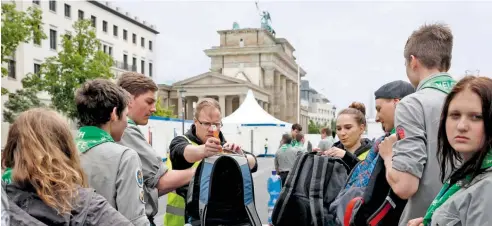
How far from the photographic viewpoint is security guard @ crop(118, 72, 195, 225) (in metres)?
3.04

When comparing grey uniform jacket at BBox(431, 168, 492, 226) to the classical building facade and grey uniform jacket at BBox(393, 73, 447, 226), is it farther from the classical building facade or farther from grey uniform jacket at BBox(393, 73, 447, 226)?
the classical building facade

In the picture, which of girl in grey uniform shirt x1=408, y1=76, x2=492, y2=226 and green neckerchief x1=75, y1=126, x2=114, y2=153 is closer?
girl in grey uniform shirt x1=408, y1=76, x2=492, y2=226

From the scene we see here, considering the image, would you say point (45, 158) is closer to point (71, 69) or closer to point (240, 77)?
point (71, 69)

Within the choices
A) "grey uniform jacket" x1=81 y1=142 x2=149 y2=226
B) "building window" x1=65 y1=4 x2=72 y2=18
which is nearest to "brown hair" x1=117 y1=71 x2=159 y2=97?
"grey uniform jacket" x1=81 y1=142 x2=149 y2=226

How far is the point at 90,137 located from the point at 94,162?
0.54ft

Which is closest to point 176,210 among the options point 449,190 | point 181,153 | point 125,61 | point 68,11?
point 181,153

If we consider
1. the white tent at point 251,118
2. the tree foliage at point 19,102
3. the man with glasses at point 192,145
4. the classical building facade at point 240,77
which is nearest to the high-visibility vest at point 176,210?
the man with glasses at point 192,145

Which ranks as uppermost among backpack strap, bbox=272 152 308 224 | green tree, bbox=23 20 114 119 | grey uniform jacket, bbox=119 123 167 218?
green tree, bbox=23 20 114 119

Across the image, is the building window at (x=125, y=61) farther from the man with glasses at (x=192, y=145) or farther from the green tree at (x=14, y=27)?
the man with glasses at (x=192, y=145)

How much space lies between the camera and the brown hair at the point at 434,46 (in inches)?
106

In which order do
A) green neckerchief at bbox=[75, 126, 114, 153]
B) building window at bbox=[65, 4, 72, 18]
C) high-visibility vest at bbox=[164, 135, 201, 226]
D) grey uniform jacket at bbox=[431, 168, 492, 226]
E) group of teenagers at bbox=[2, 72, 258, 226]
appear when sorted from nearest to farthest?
grey uniform jacket at bbox=[431, 168, 492, 226]
group of teenagers at bbox=[2, 72, 258, 226]
green neckerchief at bbox=[75, 126, 114, 153]
high-visibility vest at bbox=[164, 135, 201, 226]
building window at bbox=[65, 4, 72, 18]

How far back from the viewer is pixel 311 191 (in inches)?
141

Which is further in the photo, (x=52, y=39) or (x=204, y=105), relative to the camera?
(x=52, y=39)

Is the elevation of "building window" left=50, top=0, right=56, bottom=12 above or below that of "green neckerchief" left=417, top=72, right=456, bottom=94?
above
